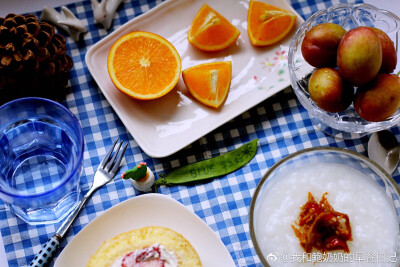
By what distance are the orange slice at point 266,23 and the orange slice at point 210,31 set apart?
0.05 m

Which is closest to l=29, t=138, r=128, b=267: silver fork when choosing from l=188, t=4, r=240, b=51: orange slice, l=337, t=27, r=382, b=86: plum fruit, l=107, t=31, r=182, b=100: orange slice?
l=107, t=31, r=182, b=100: orange slice

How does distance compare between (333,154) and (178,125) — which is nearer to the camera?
(333,154)

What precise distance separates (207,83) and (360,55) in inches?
16.9

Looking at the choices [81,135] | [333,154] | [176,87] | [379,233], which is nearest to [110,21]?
[176,87]

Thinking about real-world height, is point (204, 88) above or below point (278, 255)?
above

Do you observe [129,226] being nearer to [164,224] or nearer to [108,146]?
[164,224]

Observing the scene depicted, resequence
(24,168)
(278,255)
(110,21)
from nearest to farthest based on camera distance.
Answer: (278,255) < (24,168) < (110,21)

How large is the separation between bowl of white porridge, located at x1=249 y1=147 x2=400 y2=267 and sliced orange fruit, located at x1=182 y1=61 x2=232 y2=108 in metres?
0.26

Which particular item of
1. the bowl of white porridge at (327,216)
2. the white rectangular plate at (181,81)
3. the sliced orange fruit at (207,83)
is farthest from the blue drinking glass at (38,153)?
the bowl of white porridge at (327,216)

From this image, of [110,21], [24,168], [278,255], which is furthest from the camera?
[110,21]

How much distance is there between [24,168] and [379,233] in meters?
0.92

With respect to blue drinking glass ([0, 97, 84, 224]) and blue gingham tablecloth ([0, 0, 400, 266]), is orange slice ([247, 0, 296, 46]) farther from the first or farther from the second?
blue drinking glass ([0, 97, 84, 224])

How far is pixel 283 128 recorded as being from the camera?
4.96ft

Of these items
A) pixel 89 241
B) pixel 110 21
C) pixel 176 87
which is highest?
pixel 110 21
